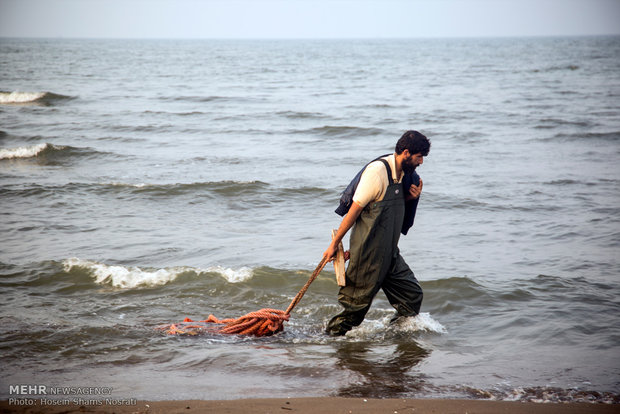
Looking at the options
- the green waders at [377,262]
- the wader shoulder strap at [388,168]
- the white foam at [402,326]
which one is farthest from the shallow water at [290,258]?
the wader shoulder strap at [388,168]

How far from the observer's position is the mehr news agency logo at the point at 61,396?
3.56 meters

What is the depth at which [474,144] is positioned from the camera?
14984mm

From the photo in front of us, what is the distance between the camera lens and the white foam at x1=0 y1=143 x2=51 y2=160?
44.3 feet

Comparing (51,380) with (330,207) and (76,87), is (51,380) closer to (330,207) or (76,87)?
(330,207)

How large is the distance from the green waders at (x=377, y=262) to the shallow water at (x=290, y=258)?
46 centimetres

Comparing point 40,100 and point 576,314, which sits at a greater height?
point 40,100

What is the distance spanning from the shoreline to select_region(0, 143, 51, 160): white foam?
11.4 meters

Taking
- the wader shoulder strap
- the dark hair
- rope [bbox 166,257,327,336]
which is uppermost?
the dark hair

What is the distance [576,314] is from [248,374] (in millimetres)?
3429

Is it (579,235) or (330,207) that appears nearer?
(579,235)

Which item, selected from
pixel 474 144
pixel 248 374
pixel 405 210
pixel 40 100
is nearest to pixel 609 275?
pixel 405 210

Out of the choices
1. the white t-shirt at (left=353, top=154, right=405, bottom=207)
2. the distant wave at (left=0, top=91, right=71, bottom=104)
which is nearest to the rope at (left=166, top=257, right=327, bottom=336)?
the white t-shirt at (left=353, top=154, right=405, bottom=207)

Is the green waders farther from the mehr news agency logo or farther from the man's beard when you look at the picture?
the mehr news agency logo

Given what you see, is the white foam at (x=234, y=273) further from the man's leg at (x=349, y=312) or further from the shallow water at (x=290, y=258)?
the man's leg at (x=349, y=312)
